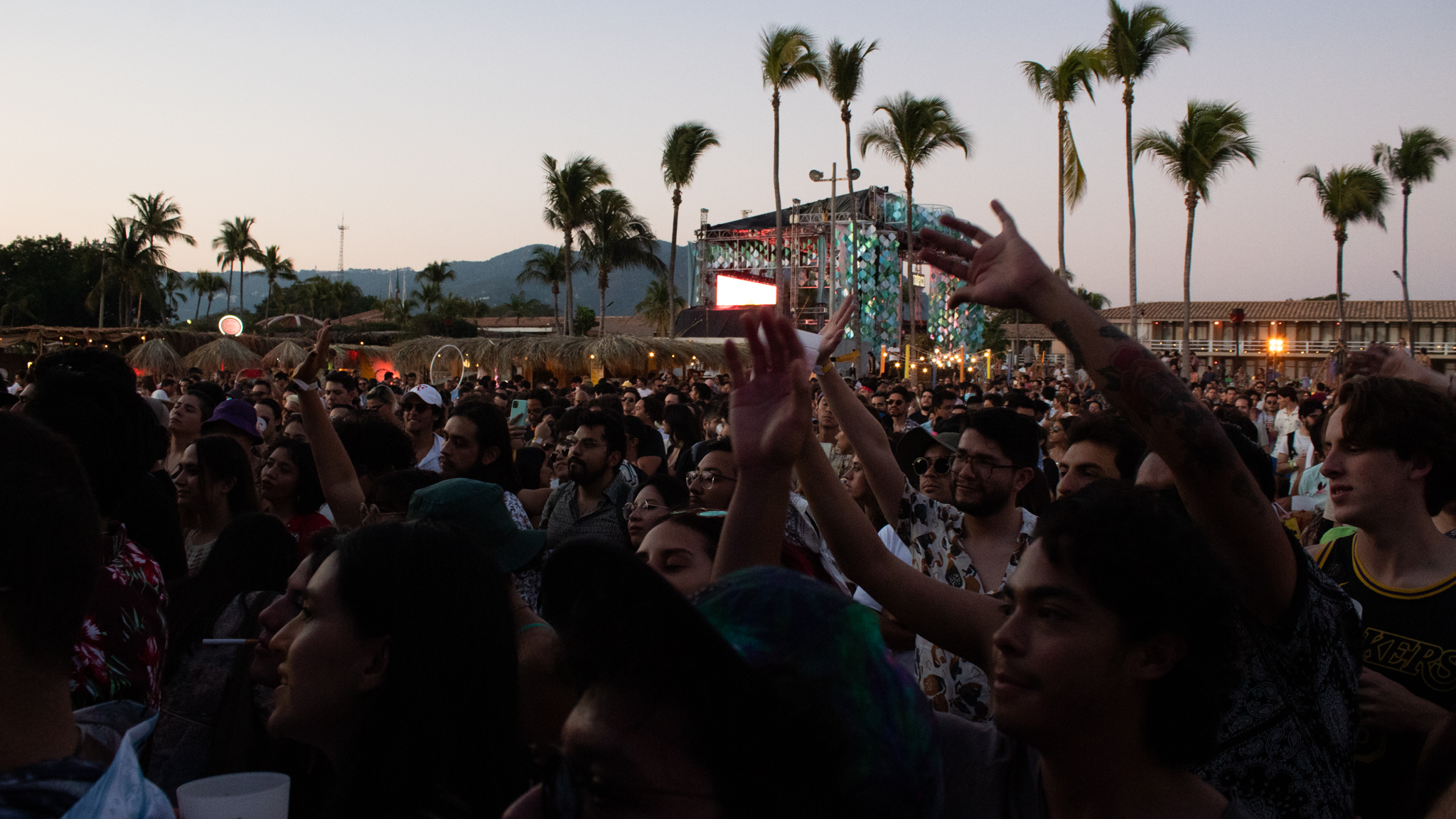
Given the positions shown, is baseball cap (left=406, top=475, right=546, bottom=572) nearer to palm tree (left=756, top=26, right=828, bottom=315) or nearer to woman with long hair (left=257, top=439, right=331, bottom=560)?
woman with long hair (left=257, top=439, right=331, bottom=560)

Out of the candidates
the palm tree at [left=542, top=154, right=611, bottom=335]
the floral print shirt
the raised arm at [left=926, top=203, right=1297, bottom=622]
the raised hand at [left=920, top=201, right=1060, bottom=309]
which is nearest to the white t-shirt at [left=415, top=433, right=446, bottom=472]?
the floral print shirt

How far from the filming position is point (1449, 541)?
256 cm

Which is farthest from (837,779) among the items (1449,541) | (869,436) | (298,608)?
(869,436)

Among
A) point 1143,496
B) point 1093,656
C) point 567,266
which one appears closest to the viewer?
point 1093,656

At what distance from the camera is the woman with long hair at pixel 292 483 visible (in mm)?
4883

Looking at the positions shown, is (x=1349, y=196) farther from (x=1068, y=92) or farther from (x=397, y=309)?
(x=397, y=309)

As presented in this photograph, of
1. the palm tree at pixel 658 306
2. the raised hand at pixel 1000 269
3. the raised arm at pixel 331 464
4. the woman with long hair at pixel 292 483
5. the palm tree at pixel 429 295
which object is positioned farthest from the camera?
the palm tree at pixel 429 295

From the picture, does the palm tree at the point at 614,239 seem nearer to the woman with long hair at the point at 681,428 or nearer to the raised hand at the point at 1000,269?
the woman with long hair at the point at 681,428

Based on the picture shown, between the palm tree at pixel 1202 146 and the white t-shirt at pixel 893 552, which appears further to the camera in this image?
the palm tree at pixel 1202 146

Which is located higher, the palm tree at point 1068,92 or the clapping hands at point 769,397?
the palm tree at point 1068,92

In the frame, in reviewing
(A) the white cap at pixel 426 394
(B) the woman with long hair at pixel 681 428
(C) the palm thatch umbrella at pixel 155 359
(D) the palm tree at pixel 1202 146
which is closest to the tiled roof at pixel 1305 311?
(D) the palm tree at pixel 1202 146

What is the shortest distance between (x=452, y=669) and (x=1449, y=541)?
2531mm

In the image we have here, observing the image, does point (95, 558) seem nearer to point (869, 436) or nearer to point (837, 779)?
point (837, 779)

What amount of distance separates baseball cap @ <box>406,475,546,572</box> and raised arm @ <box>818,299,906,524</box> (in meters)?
1.15
